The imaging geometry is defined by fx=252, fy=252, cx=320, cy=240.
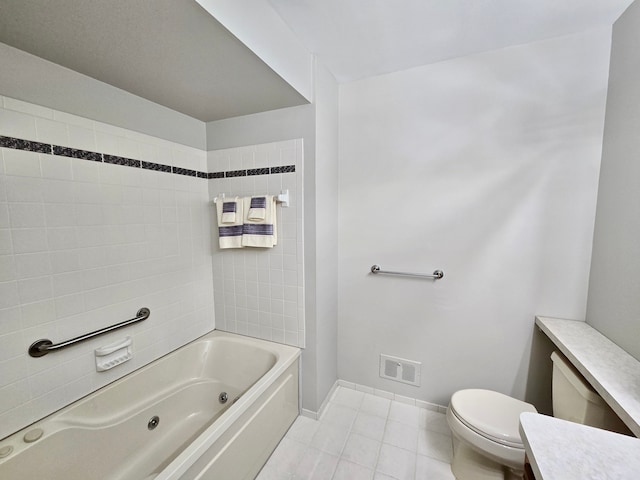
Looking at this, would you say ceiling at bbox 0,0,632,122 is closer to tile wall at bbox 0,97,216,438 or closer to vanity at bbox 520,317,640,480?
tile wall at bbox 0,97,216,438

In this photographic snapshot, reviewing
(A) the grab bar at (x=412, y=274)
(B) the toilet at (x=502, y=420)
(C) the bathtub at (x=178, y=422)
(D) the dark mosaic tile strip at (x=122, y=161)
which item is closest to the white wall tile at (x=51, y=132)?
(D) the dark mosaic tile strip at (x=122, y=161)

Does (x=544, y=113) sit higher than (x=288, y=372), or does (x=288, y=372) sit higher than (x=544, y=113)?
(x=544, y=113)

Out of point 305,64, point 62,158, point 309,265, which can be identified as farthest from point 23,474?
point 305,64

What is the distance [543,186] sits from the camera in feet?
4.72

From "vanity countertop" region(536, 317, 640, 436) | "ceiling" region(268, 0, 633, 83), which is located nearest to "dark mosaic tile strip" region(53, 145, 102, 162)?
"ceiling" region(268, 0, 633, 83)

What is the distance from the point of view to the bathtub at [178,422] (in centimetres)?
104

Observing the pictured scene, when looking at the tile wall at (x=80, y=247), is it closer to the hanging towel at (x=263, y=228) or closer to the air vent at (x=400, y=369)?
the hanging towel at (x=263, y=228)

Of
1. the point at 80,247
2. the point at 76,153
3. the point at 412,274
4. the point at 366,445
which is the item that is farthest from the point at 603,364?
the point at 76,153

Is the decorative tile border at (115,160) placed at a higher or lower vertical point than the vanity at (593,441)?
higher

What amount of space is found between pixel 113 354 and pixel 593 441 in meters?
2.01

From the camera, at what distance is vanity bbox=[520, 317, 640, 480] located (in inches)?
23.9

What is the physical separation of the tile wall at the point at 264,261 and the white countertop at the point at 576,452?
124 centimetres

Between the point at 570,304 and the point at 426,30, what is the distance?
1.73 metres

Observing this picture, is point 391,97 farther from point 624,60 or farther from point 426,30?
Result: point 624,60
